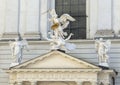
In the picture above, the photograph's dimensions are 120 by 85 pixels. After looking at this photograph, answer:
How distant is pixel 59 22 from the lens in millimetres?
32031

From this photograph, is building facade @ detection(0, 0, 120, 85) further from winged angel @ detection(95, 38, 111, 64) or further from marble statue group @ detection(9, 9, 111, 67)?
winged angel @ detection(95, 38, 111, 64)

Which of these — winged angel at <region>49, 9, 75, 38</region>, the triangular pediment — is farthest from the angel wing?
the triangular pediment

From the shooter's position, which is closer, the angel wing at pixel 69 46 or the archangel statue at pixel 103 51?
the archangel statue at pixel 103 51

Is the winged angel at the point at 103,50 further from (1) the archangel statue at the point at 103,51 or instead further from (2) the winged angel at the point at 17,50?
(2) the winged angel at the point at 17,50

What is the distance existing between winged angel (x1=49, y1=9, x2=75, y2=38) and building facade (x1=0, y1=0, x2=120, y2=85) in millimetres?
1254

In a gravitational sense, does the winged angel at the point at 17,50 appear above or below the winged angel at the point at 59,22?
below

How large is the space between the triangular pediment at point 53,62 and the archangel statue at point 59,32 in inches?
20.9

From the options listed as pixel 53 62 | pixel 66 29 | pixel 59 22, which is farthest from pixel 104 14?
pixel 53 62

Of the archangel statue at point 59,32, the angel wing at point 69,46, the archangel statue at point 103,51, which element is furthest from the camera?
the angel wing at point 69,46

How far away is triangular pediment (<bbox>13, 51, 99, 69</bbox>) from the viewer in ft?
99.9

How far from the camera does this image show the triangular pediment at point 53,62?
30438 mm

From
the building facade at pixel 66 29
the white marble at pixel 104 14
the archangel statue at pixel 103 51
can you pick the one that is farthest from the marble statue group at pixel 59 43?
the white marble at pixel 104 14

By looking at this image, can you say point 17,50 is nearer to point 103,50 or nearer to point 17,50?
point 17,50

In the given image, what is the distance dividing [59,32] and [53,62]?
207 centimetres
